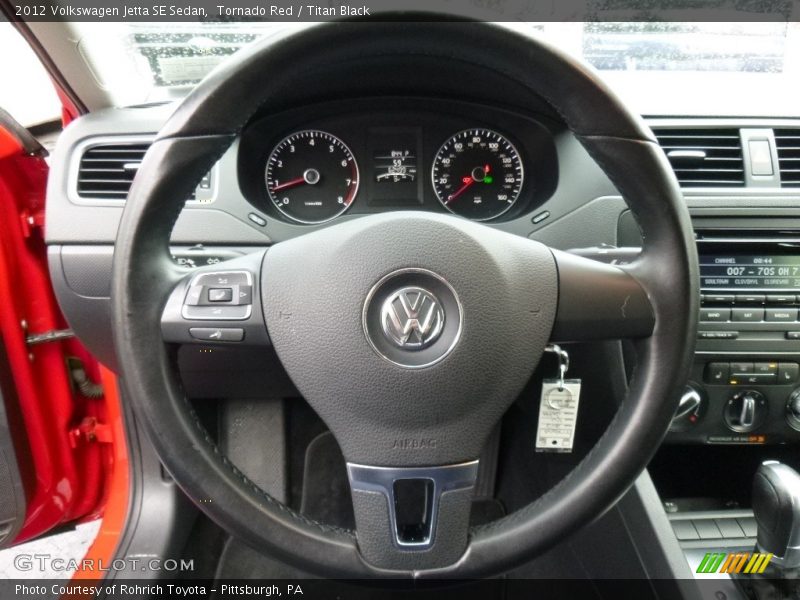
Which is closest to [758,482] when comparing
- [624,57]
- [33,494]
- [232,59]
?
[624,57]

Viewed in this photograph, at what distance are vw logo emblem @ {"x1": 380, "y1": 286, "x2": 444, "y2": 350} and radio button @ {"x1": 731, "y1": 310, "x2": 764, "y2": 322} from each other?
83 centimetres

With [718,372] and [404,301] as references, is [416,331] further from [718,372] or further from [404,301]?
[718,372]

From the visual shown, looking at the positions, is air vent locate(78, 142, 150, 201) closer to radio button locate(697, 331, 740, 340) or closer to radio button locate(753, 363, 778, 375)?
radio button locate(697, 331, 740, 340)

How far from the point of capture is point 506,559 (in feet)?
2.84

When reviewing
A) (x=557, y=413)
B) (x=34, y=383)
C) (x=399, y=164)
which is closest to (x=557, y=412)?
(x=557, y=413)

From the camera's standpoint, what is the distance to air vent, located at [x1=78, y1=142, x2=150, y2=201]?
4.44ft

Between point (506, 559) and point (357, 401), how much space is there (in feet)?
0.92

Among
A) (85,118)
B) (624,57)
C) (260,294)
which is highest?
(624,57)

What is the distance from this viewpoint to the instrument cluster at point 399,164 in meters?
1.41

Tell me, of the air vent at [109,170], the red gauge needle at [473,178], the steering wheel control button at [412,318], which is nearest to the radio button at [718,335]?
the red gauge needle at [473,178]

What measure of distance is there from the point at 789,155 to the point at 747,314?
357mm

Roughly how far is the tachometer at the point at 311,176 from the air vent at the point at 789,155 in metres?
0.90

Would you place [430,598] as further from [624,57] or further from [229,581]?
[624,57]

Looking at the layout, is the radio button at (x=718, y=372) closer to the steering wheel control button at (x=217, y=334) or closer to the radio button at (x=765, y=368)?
the radio button at (x=765, y=368)
